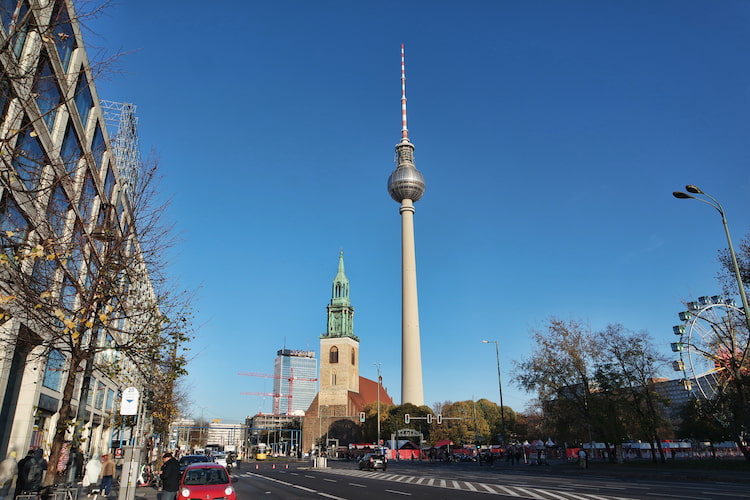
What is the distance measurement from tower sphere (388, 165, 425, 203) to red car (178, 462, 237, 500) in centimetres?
10979

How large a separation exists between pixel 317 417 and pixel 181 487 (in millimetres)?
107423

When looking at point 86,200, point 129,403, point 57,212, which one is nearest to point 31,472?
point 129,403

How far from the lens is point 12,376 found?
70.6 feet

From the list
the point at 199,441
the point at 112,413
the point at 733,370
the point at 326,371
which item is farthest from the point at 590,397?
the point at 199,441

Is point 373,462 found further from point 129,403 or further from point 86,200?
point 86,200

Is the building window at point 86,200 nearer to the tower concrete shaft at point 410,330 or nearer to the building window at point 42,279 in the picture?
the building window at point 42,279

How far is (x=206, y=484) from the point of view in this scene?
14.3m

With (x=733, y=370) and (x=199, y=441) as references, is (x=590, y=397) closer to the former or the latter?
(x=733, y=370)

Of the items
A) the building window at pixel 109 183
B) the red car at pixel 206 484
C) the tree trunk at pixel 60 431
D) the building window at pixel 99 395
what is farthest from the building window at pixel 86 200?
the building window at pixel 99 395

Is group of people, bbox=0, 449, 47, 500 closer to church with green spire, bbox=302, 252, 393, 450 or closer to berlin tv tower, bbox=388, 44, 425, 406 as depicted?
berlin tv tower, bbox=388, 44, 425, 406

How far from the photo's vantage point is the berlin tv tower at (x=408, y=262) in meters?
103

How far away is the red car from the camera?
1373 centimetres

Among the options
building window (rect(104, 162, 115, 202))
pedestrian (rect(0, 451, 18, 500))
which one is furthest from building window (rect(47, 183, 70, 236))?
building window (rect(104, 162, 115, 202))

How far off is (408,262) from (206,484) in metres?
97.5
